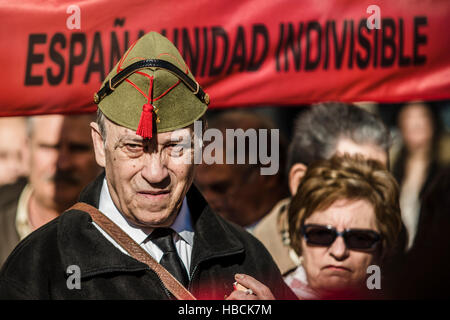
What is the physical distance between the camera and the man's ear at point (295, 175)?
551 centimetres

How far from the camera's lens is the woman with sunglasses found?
181 inches

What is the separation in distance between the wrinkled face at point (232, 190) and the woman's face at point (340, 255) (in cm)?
123

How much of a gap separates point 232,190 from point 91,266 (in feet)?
8.88

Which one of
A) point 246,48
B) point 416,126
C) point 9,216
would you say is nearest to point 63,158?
point 9,216

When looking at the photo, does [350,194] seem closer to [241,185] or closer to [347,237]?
[347,237]

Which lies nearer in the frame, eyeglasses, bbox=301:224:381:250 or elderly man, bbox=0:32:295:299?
elderly man, bbox=0:32:295:299

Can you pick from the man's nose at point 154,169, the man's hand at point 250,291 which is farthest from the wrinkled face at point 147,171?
the man's hand at point 250,291

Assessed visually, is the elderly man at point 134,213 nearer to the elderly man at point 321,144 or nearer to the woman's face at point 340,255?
the woman's face at point 340,255

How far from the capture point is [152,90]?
3363mm

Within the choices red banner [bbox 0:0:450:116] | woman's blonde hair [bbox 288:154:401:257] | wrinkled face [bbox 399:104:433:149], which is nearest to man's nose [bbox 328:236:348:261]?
woman's blonde hair [bbox 288:154:401:257]

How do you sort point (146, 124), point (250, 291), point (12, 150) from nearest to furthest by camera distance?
1. point (146, 124)
2. point (250, 291)
3. point (12, 150)

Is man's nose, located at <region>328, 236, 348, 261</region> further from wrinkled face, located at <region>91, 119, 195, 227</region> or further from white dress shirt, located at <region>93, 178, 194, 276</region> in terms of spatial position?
wrinkled face, located at <region>91, 119, 195, 227</region>
